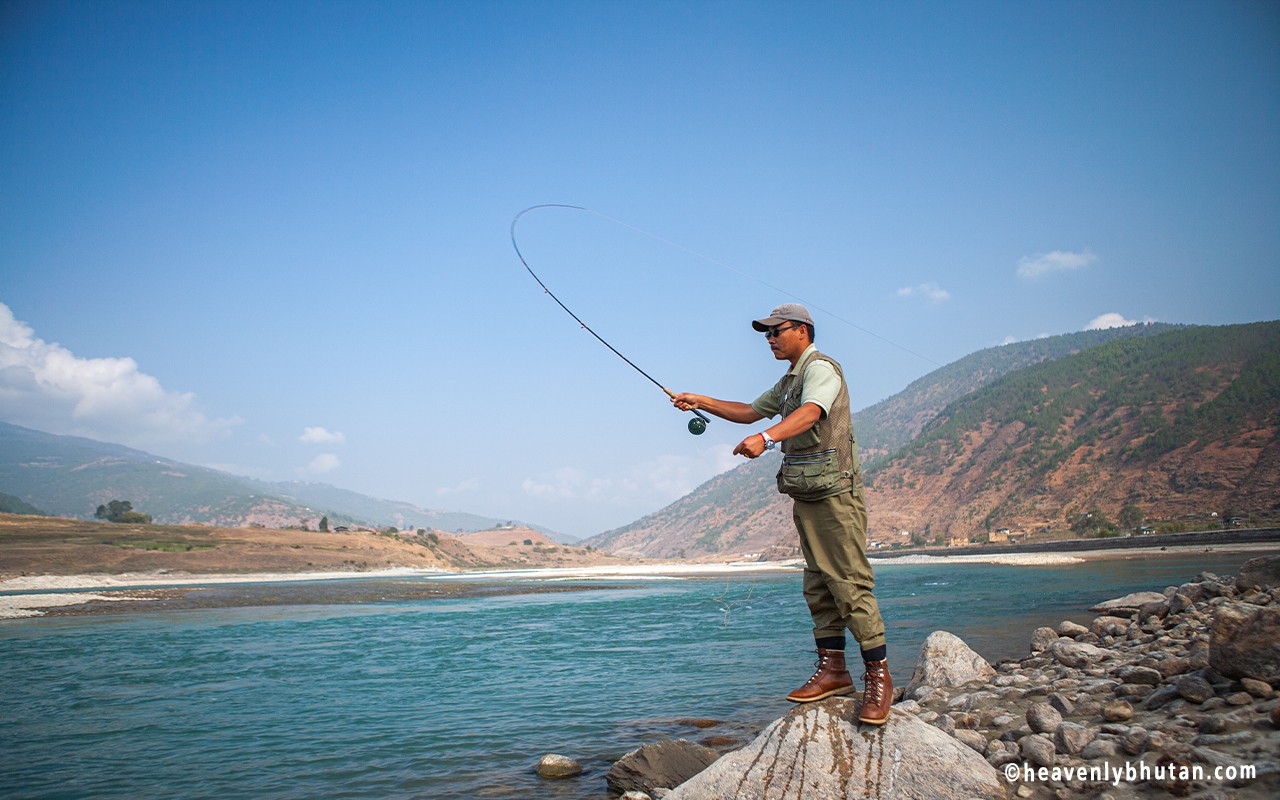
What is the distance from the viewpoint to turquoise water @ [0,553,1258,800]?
8.00 metres

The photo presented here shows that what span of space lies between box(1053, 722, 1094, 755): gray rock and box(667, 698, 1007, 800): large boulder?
0.53 metres

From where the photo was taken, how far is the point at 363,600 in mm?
37688

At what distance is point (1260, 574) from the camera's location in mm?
7645

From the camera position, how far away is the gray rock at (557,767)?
7680 mm

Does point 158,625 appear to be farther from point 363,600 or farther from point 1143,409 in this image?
point 1143,409

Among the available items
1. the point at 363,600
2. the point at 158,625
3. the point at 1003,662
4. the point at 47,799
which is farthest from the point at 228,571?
the point at 1003,662

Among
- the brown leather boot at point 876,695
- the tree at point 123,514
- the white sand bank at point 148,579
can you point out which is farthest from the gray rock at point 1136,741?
the tree at point 123,514

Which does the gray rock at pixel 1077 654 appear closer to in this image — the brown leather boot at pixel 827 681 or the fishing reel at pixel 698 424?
the brown leather boot at pixel 827 681

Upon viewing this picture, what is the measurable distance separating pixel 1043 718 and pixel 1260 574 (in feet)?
14.7

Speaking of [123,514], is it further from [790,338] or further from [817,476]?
[817,476]

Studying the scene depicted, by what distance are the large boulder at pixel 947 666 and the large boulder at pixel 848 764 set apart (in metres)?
3.70

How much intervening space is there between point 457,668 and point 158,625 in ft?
50.7

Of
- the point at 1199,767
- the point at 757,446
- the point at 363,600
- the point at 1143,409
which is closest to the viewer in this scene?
the point at 1199,767

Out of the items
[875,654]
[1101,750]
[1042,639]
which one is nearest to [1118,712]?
[1101,750]
